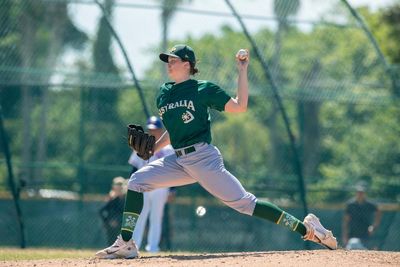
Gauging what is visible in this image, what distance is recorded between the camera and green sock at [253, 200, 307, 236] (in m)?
7.16

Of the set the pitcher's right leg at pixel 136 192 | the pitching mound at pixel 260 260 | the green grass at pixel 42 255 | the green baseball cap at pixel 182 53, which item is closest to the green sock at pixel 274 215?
the pitching mound at pixel 260 260

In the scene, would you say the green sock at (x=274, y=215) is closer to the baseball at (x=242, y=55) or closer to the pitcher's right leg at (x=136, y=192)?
the pitcher's right leg at (x=136, y=192)

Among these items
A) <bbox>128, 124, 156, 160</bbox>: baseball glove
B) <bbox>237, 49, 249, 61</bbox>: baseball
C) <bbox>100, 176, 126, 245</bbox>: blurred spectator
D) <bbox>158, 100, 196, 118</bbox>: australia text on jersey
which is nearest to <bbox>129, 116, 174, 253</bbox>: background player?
<bbox>100, 176, 126, 245</bbox>: blurred spectator

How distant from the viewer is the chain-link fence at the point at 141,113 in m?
13.4

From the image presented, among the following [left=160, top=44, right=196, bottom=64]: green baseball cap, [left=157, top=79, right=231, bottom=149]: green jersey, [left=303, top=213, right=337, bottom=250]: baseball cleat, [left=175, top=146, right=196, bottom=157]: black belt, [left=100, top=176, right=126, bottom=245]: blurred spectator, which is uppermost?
[left=160, top=44, right=196, bottom=64]: green baseball cap

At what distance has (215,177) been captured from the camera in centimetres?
696

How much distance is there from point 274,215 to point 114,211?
17.7ft

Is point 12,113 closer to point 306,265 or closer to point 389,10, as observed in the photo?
point 306,265

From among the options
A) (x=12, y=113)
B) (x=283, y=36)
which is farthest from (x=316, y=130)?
(x=12, y=113)

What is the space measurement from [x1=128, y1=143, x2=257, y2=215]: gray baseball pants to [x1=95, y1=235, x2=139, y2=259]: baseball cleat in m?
0.44

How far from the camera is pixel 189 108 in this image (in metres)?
6.90

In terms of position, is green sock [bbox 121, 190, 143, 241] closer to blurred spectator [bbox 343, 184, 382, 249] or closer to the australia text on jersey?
the australia text on jersey

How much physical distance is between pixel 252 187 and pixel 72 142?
3551 millimetres

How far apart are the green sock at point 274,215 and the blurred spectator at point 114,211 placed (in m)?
5.15
